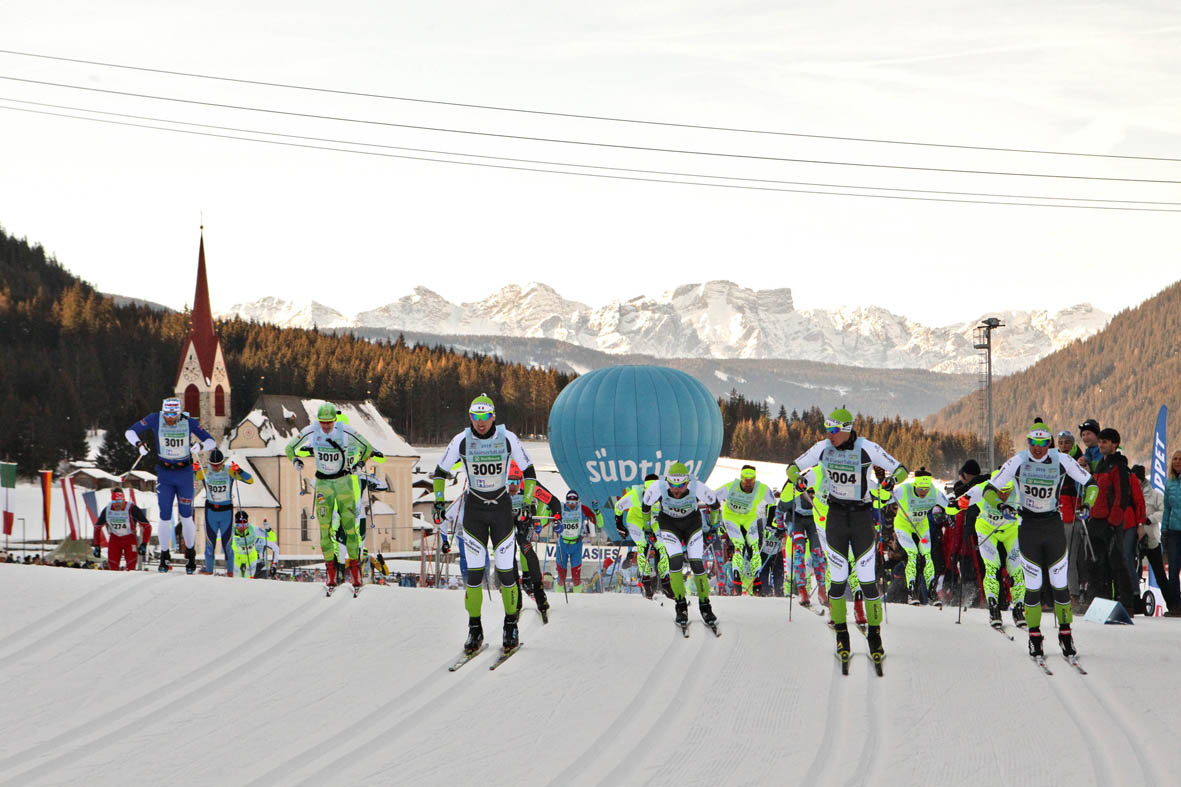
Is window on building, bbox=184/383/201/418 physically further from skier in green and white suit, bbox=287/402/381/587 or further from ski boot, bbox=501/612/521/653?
ski boot, bbox=501/612/521/653

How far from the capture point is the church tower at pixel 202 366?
4454 inches

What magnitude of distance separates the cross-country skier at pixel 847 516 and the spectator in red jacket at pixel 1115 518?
197 inches

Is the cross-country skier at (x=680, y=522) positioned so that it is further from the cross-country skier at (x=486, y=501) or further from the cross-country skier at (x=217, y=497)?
the cross-country skier at (x=217, y=497)

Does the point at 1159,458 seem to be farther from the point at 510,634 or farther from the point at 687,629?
the point at 510,634

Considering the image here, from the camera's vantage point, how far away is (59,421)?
10200 centimetres

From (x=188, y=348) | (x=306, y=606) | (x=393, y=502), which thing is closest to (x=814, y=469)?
(x=306, y=606)

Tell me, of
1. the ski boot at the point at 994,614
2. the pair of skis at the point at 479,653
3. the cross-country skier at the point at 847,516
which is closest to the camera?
the pair of skis at the point at 479,653

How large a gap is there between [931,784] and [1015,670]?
373 centimetres

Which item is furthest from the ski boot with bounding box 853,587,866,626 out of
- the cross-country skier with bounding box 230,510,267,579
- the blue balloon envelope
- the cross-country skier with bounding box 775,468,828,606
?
the blue balloon envelope

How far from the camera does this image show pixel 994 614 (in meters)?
15.2

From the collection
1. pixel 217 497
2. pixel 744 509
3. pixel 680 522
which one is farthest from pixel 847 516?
pixel 217 497

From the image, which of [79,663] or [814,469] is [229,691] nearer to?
[79,663]

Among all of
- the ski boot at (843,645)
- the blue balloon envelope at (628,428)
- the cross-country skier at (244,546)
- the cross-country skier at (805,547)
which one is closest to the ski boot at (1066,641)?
the ski boot at (843,645)

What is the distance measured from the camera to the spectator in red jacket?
1631cm
